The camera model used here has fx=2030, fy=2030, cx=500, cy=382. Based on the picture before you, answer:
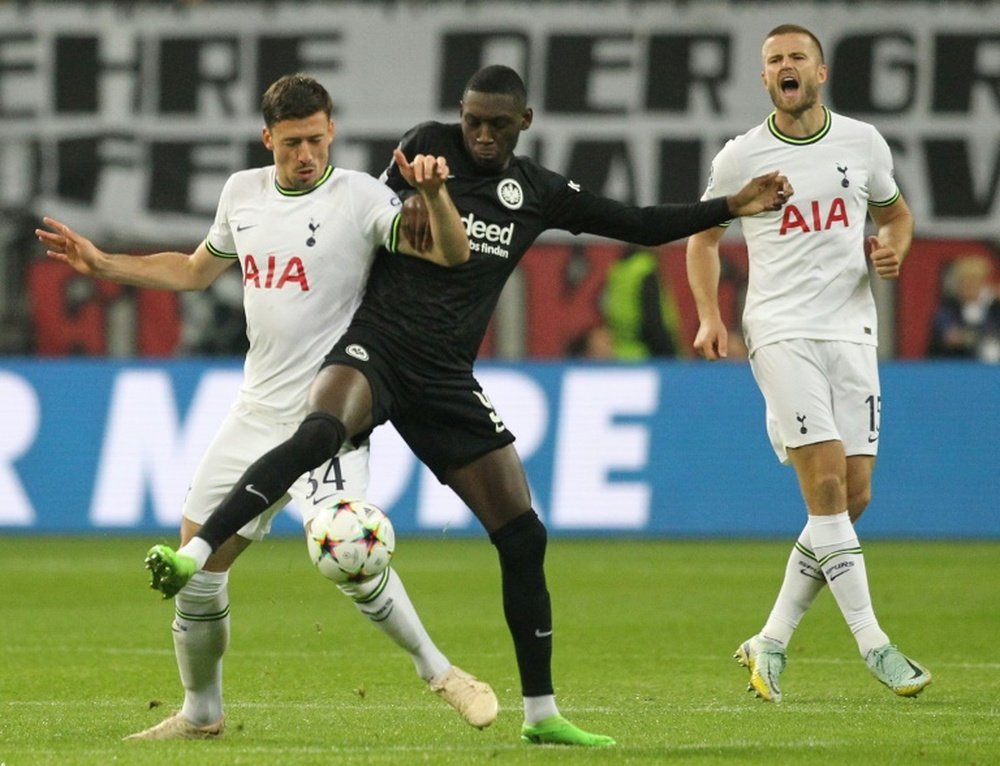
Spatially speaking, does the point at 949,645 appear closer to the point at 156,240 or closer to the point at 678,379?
the point at 678,379

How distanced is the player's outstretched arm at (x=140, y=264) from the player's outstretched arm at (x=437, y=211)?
82 centimetres

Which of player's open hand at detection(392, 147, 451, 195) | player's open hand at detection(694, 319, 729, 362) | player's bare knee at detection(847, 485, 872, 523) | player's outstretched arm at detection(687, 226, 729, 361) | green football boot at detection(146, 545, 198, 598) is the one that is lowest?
player's bare knee at detection(847, 485, 872, 523)

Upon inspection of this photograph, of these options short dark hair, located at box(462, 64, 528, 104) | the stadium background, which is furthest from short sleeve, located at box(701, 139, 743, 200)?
the stadium background

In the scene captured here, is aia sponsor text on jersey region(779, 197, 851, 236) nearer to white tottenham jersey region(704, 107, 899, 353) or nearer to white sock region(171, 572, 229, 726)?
white tottenham jersey region(704, 107, 899, 353)

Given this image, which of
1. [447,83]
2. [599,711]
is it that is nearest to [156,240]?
[447,83]

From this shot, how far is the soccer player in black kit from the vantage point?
622cm

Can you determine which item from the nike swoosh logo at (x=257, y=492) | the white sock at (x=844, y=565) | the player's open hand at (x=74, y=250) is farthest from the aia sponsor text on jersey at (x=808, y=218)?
the nike swoosh logo at (x=257, y=492)

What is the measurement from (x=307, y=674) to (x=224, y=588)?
1.90 meters

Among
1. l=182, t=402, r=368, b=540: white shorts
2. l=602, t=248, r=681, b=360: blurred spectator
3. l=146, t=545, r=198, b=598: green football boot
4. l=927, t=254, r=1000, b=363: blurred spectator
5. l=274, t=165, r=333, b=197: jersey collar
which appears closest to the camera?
l=146, t=545, r=198, b=598: green football boot

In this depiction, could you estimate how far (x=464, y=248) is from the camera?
6195 millimetres

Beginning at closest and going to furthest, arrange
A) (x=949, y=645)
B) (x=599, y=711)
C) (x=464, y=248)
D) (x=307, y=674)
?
(x=464, y=248)
(x=599, y=711)
(x=307, y=674)
(x=949, y=645)

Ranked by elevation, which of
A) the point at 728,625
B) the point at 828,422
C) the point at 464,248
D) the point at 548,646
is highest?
the point at 464,248

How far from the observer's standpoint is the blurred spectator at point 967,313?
1775 centimetres

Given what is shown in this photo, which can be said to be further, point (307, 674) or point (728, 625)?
point (728, 625)
